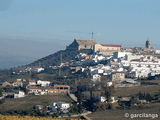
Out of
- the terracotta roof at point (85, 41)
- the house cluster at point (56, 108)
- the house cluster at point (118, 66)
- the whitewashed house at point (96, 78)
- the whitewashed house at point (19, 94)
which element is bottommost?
the house cluster at point (56, 108)

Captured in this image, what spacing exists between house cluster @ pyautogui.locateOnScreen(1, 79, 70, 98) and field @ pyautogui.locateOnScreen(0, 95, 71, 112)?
276 cm

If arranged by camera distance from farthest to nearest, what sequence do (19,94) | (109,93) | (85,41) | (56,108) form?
(85,41)
(19,94)
(109,93)
(56,108)

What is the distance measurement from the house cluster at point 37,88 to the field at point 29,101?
109 inches

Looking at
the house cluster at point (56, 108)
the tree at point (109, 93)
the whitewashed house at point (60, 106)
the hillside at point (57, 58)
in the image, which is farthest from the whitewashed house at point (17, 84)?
the hillside at point (57, 58)

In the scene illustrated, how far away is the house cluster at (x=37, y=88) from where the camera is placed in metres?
52.7

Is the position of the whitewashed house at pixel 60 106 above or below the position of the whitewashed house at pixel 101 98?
below

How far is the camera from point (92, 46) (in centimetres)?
8738

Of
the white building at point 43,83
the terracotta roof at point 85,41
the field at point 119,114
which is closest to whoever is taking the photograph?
the field at point 119,114

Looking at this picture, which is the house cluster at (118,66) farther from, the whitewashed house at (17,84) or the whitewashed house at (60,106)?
the whitewashed house at (60,106)

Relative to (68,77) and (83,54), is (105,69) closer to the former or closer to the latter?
(68,77)

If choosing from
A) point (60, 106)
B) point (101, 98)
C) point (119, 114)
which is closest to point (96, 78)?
point (101, 98)

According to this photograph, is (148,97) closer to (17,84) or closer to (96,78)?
(96,78)

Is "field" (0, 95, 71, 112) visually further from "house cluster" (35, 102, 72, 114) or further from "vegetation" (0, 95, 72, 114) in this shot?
"house cluster" (35, 102, 72, 114)

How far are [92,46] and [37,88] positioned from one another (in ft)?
110
